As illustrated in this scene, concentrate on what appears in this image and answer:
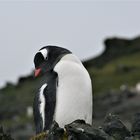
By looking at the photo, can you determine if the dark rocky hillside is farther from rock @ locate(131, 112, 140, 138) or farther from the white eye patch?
rock @ locate(131, 112, 140, 138)

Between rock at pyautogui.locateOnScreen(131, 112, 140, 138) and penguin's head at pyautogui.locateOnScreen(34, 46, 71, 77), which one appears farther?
penguin's head at pyautogui.locateOnScreen(34, 46, 71, 77)

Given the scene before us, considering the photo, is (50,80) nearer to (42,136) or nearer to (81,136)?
(42,136)

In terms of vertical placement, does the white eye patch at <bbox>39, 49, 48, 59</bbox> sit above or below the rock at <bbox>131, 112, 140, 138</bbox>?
above

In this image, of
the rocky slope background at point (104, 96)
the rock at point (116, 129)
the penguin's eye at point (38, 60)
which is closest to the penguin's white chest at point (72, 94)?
the penguin's eye at point (38, 60)

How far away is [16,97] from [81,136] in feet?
207

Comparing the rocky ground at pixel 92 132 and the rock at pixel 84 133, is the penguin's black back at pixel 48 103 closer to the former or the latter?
the rocky ground at pixel 92 132

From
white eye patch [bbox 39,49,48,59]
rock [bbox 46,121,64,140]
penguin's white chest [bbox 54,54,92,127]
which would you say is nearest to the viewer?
rock [bbox 46,121,64,140]

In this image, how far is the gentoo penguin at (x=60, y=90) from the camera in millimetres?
11891

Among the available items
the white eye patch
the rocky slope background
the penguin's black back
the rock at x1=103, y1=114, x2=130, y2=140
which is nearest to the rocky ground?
the rock at x1=103, y1=114, x2=130, y2=140

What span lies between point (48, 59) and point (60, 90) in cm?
76

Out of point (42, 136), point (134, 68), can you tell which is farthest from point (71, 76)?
point (134, 68)

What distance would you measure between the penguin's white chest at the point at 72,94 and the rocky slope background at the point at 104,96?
60.0ft

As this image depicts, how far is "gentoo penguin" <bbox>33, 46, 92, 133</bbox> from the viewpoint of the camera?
11.9 meters

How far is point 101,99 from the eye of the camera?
5725 centimetres
